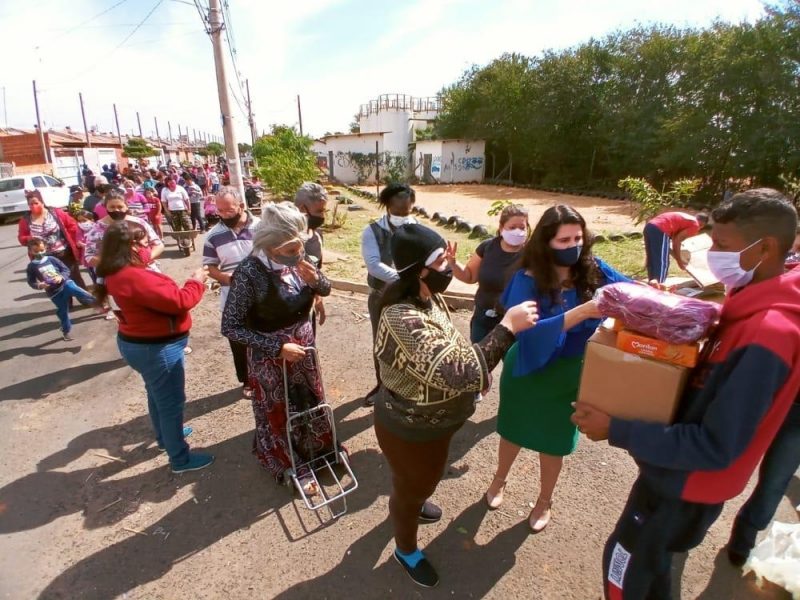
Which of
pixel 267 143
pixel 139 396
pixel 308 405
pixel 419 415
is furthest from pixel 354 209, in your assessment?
pixel 419 415

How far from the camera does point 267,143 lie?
22.7 m

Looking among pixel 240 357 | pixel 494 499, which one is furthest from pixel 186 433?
pixel 494 499

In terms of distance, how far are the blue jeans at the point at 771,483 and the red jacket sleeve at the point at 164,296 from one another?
343cm

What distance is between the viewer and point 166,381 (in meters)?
3.04

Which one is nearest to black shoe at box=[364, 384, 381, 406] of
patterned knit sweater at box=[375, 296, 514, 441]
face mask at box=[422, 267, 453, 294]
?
patterned knit sweater at box=[375, 296, 514, 441]

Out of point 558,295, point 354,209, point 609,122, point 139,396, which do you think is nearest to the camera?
point 558,295

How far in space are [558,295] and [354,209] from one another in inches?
576

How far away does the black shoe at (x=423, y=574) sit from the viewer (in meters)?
2.42

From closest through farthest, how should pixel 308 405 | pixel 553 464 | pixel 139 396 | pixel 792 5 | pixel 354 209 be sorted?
pixel 553 464
pixel 308 405
pixel 139 396
pixel 792 5
pixel 354 209

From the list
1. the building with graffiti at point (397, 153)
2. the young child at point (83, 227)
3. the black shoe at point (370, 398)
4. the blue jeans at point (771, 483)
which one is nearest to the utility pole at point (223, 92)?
the young child at point (83, 227)

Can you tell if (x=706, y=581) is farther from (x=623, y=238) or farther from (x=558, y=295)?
(x=623, y=238)

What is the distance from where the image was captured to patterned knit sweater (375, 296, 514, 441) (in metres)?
1.76

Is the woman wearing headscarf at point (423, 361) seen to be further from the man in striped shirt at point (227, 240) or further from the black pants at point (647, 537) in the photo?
the man in striped shirt at point (227, 240)

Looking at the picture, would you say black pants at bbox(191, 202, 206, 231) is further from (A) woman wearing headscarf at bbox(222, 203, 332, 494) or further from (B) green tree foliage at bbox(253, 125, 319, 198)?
(A) woman wearing headscarf at bbox(222, 203, 332, 494)
